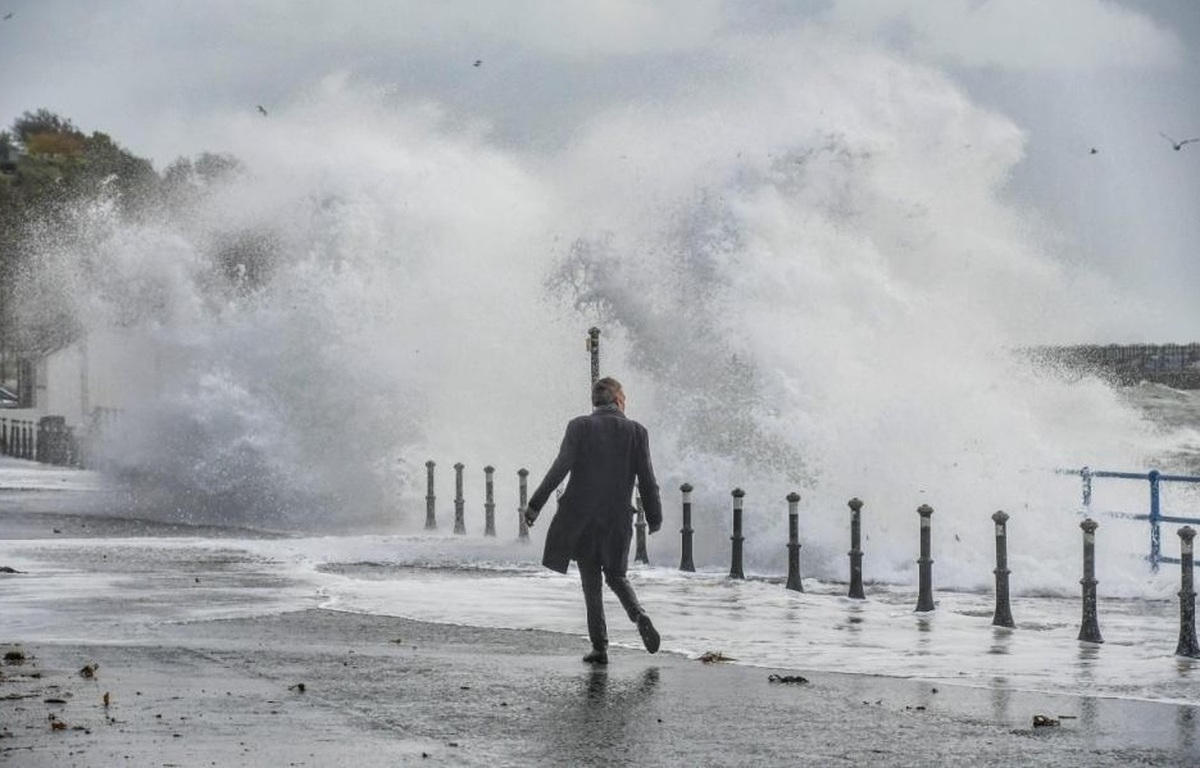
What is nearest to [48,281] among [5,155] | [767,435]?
[5,155]

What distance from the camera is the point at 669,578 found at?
22609mm

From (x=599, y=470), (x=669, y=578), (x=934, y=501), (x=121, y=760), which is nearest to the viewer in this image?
(x=121, y=760)

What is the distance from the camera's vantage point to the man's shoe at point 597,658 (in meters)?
13.4

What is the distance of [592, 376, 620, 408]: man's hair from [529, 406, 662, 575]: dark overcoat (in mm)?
181

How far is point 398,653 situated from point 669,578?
8809 mm

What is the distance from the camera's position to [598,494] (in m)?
13.7

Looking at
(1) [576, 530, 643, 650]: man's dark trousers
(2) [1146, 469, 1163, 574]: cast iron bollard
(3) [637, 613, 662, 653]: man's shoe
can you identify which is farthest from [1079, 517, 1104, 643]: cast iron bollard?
(2) [1146, 469, 1163, 574]: cast iron bollard

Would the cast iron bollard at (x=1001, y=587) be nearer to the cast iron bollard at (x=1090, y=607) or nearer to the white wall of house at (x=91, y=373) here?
the cast iron bollard at (x=1090, y=607)

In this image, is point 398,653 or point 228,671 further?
point 398,653

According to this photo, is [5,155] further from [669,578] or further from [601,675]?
[601,675]

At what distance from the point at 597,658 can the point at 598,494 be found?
1.09 m

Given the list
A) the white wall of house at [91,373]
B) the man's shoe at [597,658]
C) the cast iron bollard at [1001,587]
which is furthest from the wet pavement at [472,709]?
the white wall of house at [91,373]

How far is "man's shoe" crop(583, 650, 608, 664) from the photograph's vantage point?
13.4m

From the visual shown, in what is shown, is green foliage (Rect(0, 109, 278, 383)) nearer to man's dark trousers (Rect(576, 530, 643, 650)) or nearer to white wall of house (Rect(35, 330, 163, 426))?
white wall of house (Rect(35, 330, 163, 426))
